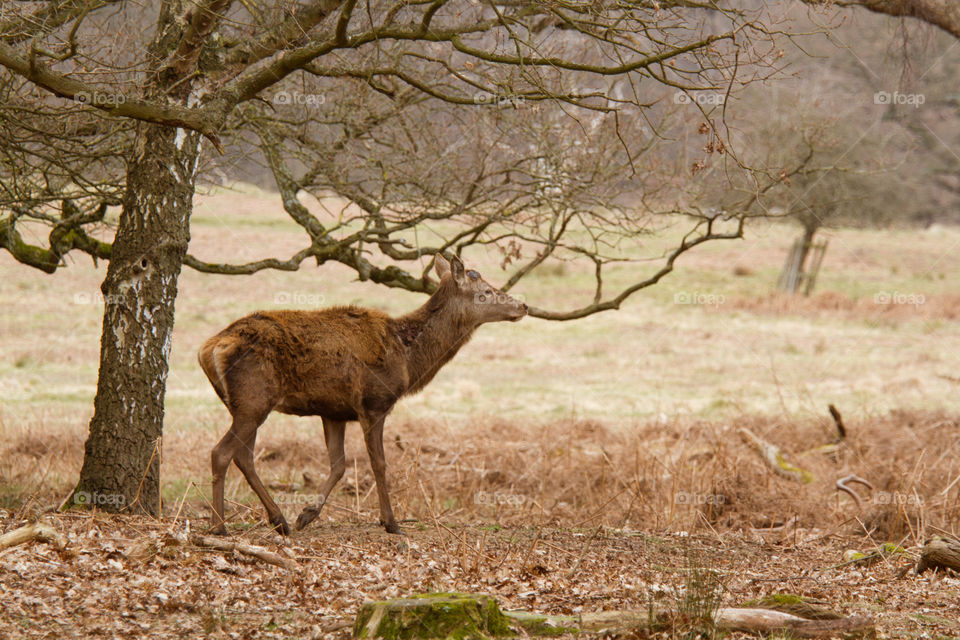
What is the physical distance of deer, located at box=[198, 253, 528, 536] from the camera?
25.3ft

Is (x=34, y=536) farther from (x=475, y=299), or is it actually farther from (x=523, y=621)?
Result: (x=475, y=299)

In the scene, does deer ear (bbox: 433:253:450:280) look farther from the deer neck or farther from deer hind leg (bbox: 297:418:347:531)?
deer hind leg (bbox: 297:418:347:531)

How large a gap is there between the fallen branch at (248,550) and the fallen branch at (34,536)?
817 millimetres

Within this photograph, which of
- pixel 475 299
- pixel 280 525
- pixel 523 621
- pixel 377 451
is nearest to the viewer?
pixel 523 621

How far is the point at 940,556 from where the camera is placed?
7.30 m

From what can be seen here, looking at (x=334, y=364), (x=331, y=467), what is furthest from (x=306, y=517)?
(x=334, y=364)

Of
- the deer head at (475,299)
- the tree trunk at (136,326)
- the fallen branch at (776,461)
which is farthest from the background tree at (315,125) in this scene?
the fallen branch at (776,461)

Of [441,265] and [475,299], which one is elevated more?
[441,265]

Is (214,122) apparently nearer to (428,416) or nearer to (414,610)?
(414,610)

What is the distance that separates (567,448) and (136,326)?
248 inches

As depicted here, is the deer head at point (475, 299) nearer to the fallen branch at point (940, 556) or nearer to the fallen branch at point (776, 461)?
the fallen branch at point (940, 556)

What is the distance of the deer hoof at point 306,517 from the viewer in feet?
26.5

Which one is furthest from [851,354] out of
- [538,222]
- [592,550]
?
[592,550]

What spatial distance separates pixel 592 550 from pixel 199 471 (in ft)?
19.2
